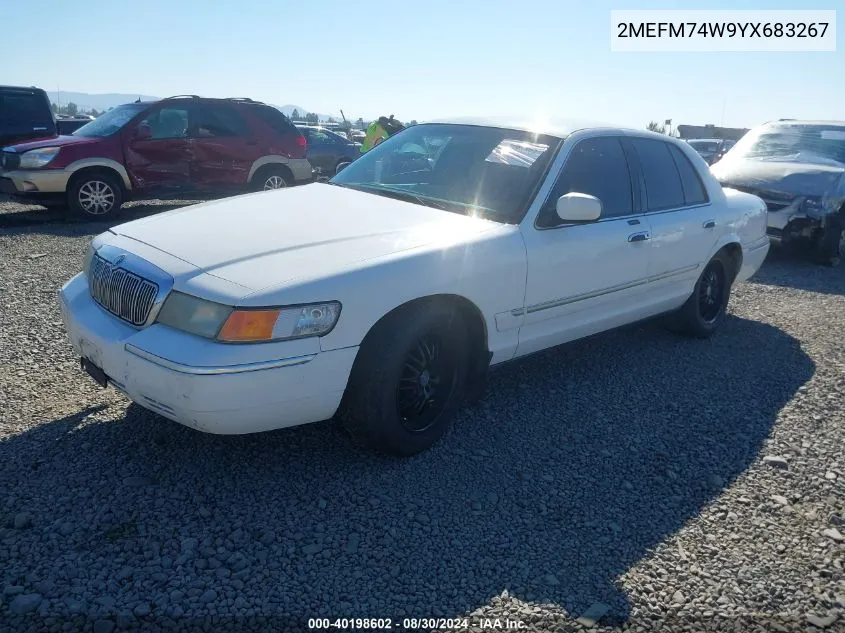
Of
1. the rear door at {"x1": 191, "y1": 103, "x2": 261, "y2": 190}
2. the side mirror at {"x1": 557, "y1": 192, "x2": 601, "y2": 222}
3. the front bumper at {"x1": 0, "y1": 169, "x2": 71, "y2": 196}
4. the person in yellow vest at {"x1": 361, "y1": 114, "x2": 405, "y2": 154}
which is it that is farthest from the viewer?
the person in yellow vest at {"x1": 361, "y1": 114, "x2": 405, "y2": 154}

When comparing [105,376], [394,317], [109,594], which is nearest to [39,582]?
[109,594]

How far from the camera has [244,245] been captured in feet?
10.4

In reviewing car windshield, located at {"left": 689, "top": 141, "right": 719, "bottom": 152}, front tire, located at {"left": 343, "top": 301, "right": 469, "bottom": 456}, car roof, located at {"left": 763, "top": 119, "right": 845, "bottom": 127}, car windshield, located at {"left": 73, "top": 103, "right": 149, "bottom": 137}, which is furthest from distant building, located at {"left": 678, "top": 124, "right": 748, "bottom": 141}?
front tire, located at {"left": 343, "top": 301, "right": 469, "bottom": 456}

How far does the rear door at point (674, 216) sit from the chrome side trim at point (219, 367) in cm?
269

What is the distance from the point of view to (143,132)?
994 cm

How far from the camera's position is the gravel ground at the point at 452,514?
2.45 meters

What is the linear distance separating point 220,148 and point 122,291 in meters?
8.04

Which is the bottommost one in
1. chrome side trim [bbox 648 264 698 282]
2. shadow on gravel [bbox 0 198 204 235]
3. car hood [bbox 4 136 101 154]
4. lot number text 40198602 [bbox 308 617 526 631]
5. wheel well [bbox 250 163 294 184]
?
lot number text 40198602 [bbox 308 617 526 631]

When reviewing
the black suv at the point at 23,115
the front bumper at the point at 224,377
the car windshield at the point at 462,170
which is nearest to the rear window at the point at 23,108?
the black suv at the point at 23,115

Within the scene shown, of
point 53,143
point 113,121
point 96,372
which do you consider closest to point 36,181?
point 53,143

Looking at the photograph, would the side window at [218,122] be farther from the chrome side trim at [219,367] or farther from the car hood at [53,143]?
the chrome side trim at [219,367]

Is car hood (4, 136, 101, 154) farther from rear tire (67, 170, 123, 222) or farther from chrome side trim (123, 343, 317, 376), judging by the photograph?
chrome side trim (123, 343, 317, 376)

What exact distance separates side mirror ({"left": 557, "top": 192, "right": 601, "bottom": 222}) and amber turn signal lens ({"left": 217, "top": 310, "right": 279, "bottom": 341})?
1.71 metres

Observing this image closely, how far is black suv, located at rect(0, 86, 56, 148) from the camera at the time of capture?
11.7 m
